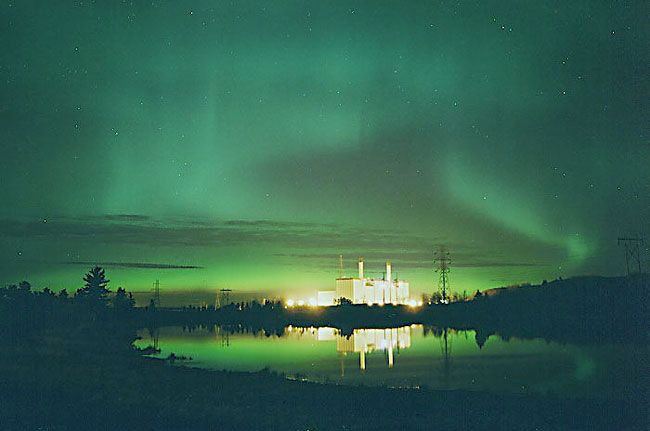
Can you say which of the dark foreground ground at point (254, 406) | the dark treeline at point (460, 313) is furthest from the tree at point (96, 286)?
the dark foreground ground at point (254, 406)

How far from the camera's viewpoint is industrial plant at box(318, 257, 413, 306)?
15200cm

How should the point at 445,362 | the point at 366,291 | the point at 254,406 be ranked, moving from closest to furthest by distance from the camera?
the point at 254,406 → the point at 445,362 → the point at 366,291

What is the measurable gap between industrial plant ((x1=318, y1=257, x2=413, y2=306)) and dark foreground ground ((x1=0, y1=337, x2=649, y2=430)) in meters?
117

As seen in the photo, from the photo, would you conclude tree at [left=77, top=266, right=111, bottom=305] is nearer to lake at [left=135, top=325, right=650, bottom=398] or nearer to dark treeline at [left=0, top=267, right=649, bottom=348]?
dark treeline at [left=0, top=267, right=649, bottom=348]

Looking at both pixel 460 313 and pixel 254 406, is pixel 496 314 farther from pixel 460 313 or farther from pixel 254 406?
pixel 254 406

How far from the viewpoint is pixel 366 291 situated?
154 metres

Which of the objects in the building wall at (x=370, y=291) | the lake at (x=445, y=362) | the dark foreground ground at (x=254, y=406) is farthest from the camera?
the building wall at (x=370, y=291)

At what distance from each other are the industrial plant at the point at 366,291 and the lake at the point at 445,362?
235 ft

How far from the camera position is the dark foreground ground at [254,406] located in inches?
937

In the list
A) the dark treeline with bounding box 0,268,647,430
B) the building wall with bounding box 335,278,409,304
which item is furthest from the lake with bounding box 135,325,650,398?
the building wall with bounding box 335,278,409,304

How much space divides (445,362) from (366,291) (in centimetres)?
10294

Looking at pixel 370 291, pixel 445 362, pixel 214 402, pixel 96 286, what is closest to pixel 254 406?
pixel 214 402

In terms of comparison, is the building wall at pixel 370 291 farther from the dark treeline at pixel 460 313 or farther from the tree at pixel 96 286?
the tree at pixel 96 286

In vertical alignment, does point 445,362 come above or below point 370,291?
below
